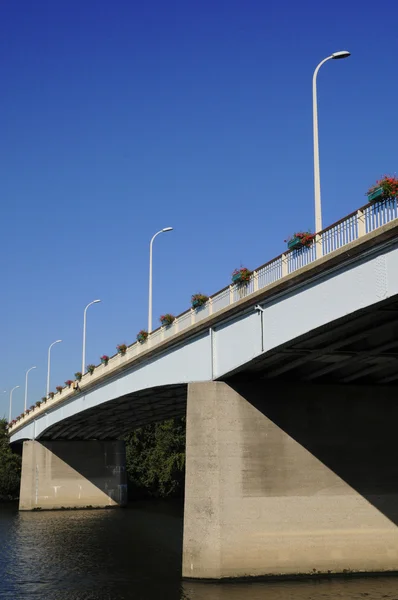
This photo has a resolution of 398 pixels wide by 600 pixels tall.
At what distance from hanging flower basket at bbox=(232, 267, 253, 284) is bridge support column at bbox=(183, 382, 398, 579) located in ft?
12.4

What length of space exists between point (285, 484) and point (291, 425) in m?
2.11

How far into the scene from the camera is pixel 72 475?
6438 cm

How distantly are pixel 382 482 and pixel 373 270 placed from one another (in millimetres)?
11359

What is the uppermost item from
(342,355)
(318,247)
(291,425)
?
(318,247)

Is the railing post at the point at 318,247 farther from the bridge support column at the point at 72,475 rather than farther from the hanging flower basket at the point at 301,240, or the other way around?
the bridge support column at the point at 72,475

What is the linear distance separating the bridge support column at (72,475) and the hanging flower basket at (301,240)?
46305mm

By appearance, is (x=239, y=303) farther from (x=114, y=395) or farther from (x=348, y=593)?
(x=114, y=395)

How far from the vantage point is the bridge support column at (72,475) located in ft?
207

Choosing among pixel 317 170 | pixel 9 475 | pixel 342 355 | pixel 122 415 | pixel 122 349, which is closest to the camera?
pixel 317 170

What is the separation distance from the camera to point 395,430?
27828 mm

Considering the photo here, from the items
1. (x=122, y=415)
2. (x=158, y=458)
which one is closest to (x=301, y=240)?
(x=122, y=415)

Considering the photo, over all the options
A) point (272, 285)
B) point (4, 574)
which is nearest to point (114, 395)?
point (4, 574)

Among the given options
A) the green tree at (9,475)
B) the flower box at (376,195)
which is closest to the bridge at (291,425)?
the flower box at (376,195)

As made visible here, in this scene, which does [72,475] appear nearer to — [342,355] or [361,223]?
[342,355]
